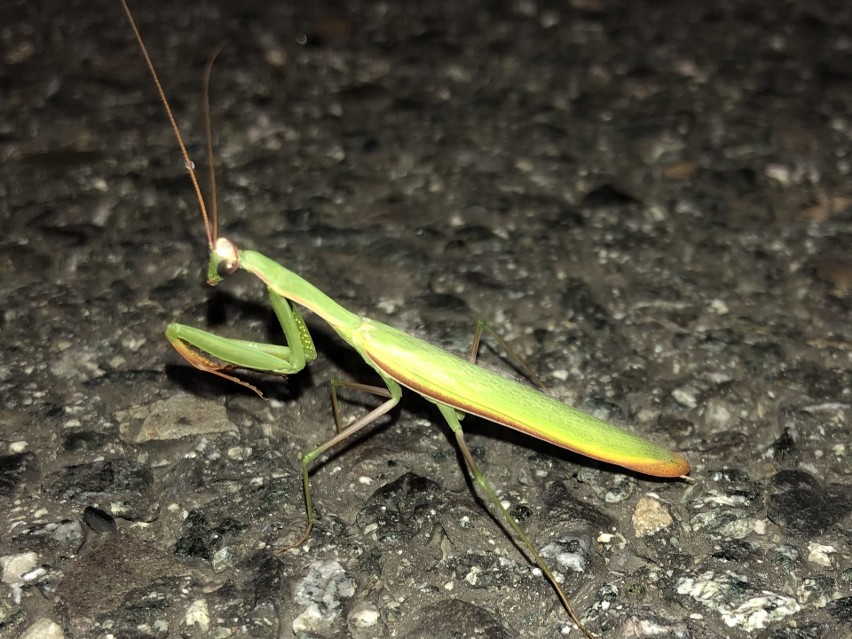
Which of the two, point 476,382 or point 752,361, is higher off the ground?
point 476,382

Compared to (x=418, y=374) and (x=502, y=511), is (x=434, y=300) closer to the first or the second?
(x=418, y=374)

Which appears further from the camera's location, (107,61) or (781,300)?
(107,61)

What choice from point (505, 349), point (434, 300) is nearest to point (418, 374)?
point (505, 349)

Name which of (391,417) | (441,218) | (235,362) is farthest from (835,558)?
(441,218)

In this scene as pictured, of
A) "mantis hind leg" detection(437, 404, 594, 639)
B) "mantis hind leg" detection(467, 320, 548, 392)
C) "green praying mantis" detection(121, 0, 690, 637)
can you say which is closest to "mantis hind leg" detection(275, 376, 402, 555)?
"green praying mantis" detection(121, 0, 690, 637)

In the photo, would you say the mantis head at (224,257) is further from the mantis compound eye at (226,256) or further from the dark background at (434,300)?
the dark background at (434,300)

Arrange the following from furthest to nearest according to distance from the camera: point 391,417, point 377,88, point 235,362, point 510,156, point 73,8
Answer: point 73,8 < point 377,88 < point 510,156 < point 391,417 < point 235,362

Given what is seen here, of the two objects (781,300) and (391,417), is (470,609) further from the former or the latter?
(781,300)
